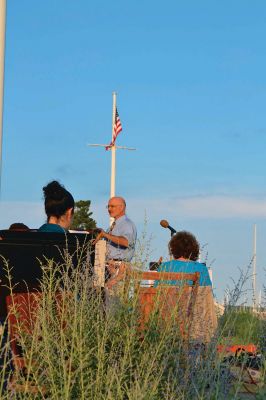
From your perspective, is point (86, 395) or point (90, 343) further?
point (90, 343)

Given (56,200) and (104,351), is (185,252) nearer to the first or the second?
(56,200)

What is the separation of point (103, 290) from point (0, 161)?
188 centimetres

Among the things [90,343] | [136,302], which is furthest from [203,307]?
[90,343]

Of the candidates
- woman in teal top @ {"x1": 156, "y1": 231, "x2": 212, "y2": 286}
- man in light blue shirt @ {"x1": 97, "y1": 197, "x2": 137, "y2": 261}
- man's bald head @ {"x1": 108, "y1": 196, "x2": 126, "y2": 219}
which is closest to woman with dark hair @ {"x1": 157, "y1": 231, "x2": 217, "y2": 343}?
woman in teal top @ {"x1": 156, "y1": 231, "x2": 212, "y2": 286}

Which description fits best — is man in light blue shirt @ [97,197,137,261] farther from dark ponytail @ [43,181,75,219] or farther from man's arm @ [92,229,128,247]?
dark ponytail @ [43,181,75,219]

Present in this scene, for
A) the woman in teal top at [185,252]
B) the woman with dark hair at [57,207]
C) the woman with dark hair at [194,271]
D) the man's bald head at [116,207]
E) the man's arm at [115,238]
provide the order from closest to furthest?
the woman with dark hair at [194,271] → the woman with dark hair at [57,207] → the man's arm at [115,238] → the woman in teal top at [185,252] → the man's bald head at [116,207]

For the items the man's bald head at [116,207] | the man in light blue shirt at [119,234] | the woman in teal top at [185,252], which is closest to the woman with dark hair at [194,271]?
the woman in teal top at [185,252]

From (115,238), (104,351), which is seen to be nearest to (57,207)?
(115,238)

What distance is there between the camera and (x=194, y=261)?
27.0 feet

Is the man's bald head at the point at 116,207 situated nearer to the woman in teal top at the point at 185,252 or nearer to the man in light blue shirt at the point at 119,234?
the man in light blue shirt at the point at 119,234

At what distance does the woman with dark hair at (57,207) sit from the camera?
688 cm

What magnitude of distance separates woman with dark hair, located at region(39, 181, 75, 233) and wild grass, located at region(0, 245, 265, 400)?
611mm

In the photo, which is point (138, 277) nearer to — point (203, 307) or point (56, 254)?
point (56, 254)

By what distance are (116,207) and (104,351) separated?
410cm
